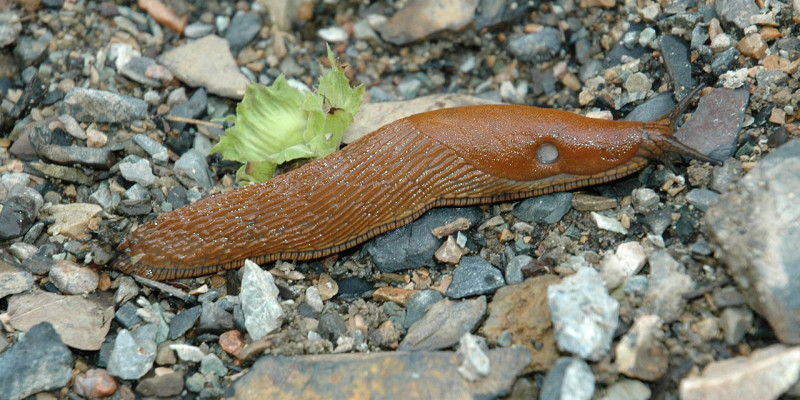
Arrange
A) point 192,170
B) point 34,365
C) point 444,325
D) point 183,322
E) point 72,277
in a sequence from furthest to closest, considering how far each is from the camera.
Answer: point 192,170
point 72,277
point 183,322
point 444,325
point 34,365

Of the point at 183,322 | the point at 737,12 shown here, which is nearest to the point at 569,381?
the point at 183,322

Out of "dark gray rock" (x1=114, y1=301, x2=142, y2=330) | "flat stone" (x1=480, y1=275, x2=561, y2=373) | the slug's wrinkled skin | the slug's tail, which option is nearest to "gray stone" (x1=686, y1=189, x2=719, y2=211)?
the slug's tail

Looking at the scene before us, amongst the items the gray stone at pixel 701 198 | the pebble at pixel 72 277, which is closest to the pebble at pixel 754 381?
the gray stone at pixel 701 198

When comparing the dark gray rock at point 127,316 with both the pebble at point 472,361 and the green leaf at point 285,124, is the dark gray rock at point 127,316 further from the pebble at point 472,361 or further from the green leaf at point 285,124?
the pebble at point 472,361

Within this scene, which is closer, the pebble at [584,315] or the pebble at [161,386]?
the pebble at [584,315]

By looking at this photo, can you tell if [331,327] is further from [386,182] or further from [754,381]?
[754,381]

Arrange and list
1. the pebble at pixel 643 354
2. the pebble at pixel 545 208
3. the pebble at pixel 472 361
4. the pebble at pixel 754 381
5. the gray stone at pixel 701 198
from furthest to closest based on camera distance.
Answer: the pebble at pixel 545 208 → the gray stone at pixel 701 198 → the pebble at pixel 472 361 → the pebble at pixel 643 354 → the pebble at pixel 754 381
